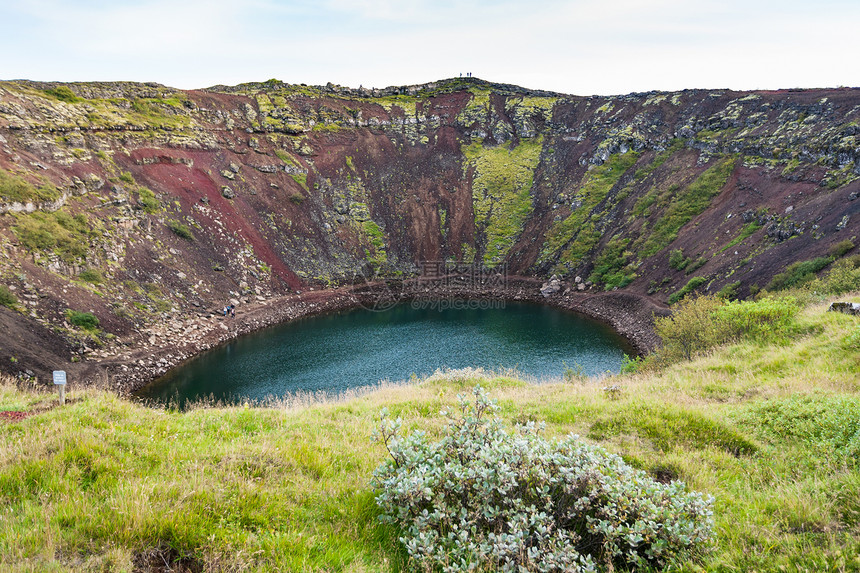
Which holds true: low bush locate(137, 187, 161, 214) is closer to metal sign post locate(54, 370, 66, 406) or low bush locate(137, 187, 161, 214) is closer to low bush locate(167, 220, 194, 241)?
low bush locate(167, 220, 194, 241)

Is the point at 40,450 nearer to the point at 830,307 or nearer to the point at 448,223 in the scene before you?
the point at 830,307

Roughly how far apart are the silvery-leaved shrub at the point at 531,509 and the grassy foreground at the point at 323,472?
0.42 meters

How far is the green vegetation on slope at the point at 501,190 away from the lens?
68.8 meters

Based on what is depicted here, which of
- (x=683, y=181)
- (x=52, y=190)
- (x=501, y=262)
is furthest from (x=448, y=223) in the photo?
(x=52, y=190)

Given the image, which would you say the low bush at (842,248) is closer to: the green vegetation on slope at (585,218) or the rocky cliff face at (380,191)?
the rocky cliff face at (380,191)

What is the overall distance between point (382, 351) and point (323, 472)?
34187 mm

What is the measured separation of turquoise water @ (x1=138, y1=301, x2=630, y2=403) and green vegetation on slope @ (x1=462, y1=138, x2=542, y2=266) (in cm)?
1749

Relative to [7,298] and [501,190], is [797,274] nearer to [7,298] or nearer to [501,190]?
[501,190]

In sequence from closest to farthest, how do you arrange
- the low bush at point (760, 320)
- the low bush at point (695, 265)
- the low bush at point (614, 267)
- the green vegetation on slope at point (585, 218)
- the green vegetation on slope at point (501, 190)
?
1. the low bush at point (760, 320)
2. the low bush at point (695, 265)
3. the low bush at point (614, 267)
4. the green vegetation on slope at point (585, 218)
5. the green vegetation on slope at point (501, 190)

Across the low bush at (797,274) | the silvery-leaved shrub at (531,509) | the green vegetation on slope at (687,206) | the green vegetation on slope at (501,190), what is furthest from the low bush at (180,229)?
the low bush at (797,274)

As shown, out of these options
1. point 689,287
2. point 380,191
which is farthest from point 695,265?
point 380,191

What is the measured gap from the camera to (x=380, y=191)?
236ft

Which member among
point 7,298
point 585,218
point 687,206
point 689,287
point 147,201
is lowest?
point 7,298

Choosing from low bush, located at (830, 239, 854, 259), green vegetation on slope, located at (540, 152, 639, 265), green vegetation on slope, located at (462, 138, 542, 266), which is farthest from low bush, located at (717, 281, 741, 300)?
green vegetation on slope, located at (462, 138, 542, 266)
